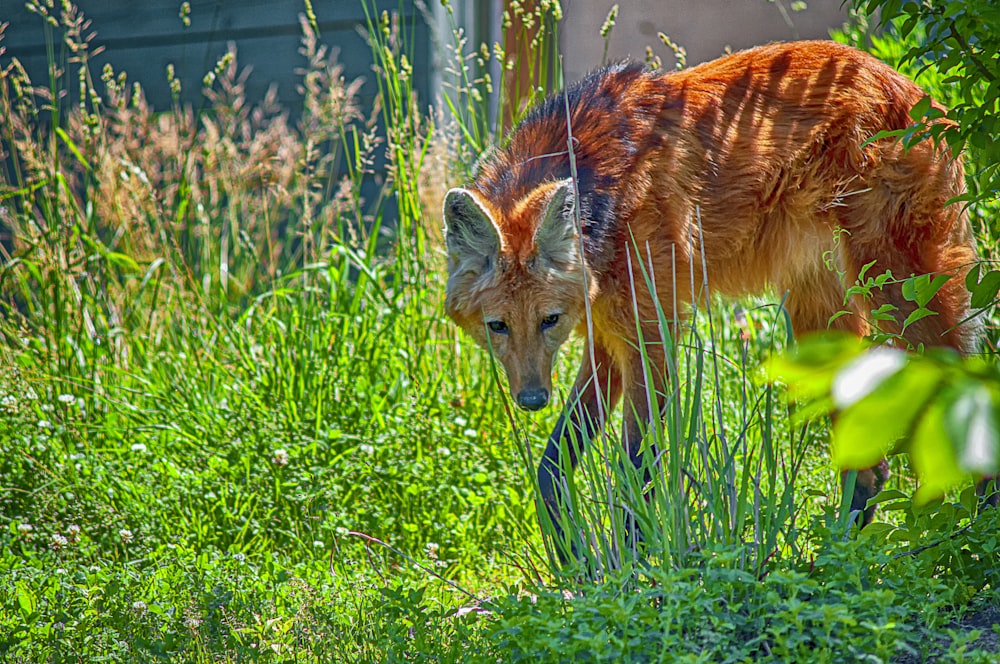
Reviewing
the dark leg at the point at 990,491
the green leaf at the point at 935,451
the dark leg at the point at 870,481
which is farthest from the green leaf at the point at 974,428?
the dark leg at the point at 870,481

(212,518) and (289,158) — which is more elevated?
(289,158)

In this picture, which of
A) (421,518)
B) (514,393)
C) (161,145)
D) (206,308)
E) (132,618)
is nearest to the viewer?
(132,618)

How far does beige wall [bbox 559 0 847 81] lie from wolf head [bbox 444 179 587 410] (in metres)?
2.75

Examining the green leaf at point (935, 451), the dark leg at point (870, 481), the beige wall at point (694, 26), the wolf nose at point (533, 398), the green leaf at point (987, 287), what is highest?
the beige wall at point (694, 26)

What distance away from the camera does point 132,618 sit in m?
2.51

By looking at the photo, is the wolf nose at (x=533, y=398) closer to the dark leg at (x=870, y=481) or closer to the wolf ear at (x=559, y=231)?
the wolf ear at (x=559, y=231)

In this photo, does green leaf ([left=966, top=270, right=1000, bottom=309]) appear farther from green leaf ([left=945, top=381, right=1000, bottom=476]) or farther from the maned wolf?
green leaf ([left=945, top=381, right=1000, bottom=476])

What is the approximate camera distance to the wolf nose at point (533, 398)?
316 centimetres

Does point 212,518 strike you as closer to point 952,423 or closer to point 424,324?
point 424,324

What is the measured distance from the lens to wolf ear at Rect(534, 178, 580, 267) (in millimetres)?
3109

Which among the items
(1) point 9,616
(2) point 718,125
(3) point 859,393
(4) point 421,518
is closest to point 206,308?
(4) point 421,518

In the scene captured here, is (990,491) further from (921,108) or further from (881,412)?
(881,412)

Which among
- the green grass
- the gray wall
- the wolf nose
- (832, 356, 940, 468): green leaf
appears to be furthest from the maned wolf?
the gray wall

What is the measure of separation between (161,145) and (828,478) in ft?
11.9
